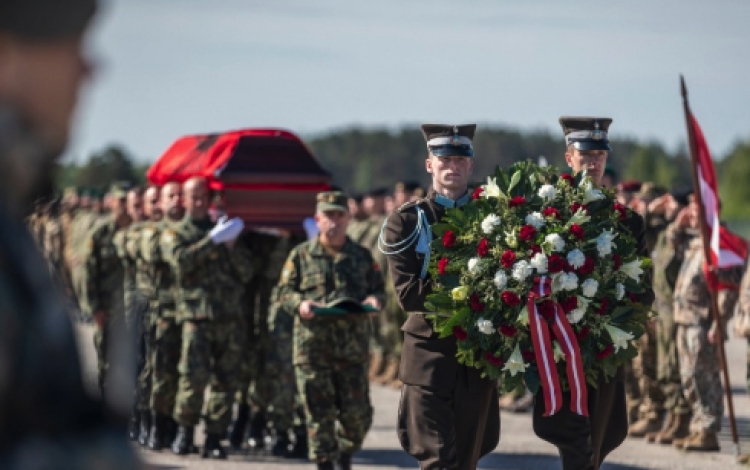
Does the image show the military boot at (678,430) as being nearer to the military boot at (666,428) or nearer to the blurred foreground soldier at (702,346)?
the military boot at (666,428)

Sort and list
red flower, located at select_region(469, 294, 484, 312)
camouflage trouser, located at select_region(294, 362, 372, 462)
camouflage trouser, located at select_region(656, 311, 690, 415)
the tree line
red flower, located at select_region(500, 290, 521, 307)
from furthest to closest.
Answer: the tree line → camouflage trouser, located at select_region(656, 311, 690, 415) → camouflage trouser, located at select_region(294, 362, 372, 462) → red flower, located at select_region(469, 294, 484, 312) → red flower, located at select_region(500, 290, 521, 307)

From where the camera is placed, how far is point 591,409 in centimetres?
820

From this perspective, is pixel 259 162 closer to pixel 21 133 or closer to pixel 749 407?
pixel 749 407

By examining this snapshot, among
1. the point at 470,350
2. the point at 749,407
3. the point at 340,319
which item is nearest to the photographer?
the point at 470,350

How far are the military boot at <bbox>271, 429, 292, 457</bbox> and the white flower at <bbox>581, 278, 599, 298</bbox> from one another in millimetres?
5797

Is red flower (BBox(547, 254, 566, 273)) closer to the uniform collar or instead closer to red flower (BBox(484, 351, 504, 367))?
red flower (BBox(484, 351, 504, 367))

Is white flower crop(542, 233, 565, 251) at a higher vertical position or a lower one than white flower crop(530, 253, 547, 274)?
higher

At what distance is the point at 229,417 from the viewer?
504 inches

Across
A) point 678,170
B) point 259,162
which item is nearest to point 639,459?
point 259,162

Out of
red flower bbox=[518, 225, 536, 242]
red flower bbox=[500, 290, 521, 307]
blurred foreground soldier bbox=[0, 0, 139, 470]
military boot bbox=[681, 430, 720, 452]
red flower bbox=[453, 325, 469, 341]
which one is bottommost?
military boot bbox=[681, 430, 720, 452]

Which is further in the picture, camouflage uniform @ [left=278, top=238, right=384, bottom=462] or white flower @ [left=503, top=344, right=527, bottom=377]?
camouflage uniform @ [left=278, top=238, right=384, bottom=462]

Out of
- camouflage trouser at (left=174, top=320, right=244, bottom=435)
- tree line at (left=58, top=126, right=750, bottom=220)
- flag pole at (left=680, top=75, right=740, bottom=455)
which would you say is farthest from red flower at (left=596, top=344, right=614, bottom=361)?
tree line at (left=58, top=126, right=750, bottom=220)

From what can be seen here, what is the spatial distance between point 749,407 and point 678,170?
125 ft

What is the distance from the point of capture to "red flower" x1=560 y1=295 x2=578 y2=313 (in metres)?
7.61
